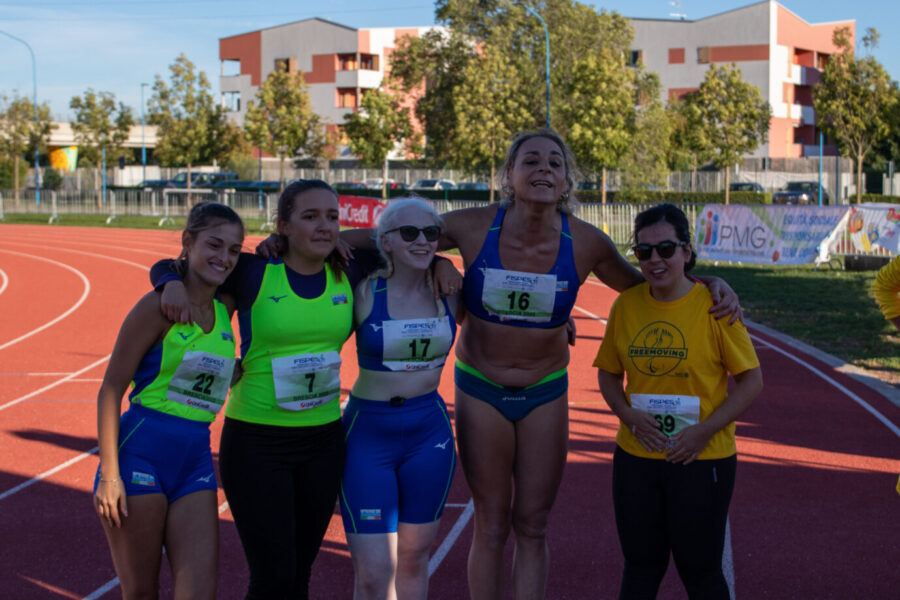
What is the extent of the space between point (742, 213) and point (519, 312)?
18.1m

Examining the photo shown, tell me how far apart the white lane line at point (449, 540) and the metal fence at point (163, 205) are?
2058 cm

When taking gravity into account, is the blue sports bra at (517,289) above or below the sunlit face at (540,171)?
below

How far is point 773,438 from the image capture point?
7.33 meters

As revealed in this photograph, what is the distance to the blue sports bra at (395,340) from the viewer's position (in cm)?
334

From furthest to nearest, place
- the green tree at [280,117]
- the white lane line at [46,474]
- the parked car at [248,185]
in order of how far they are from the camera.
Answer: the parked car at [248,185] < the green tree at [280,117] < the white lane line at [46,474]

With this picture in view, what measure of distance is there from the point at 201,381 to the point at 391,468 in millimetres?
779

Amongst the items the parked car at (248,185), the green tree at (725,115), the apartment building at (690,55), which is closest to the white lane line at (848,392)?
the green tree at (725,115)

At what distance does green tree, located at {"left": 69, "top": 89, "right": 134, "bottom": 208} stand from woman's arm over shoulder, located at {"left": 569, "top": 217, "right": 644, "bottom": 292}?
4884 cm

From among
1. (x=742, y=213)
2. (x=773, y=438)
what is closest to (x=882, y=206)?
(x=742, y=213)

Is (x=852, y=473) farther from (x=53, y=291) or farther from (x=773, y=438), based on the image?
(x=53, y=291)

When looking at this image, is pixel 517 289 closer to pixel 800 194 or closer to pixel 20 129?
pixel 800 194

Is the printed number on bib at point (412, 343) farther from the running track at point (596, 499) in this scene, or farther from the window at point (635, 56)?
the window at point (635, 56)

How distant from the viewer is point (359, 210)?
27.0 m

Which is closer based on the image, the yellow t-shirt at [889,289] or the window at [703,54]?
the yellow t-shirt at [889,289]
